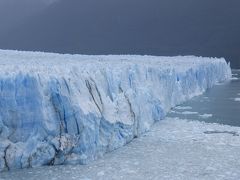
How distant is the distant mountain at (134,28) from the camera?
136 feet

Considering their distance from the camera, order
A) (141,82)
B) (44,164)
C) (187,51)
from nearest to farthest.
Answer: (44,164) → (141,82) → (187,51)

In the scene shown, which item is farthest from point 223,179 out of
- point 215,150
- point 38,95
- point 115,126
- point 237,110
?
point 237,110

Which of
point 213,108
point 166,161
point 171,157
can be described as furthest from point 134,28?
point 166,161

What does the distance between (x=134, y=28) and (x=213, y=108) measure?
35.7m

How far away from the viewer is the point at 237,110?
38.4ft

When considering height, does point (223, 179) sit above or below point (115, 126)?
below

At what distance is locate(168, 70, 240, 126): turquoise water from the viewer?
1025 cm

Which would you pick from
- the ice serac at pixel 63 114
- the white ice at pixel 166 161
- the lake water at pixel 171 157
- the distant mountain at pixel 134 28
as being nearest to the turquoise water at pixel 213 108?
the lake water at pixel 171 157

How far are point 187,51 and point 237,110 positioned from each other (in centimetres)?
2989

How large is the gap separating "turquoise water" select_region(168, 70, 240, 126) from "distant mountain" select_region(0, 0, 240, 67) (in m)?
21.7

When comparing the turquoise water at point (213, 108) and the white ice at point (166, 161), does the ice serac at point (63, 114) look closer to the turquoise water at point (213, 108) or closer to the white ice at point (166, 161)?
the white ice at point (166, 161)

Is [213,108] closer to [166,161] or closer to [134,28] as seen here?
[166,161]

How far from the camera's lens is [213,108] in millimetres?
11938

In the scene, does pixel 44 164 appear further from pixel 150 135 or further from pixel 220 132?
pixel 220 132
